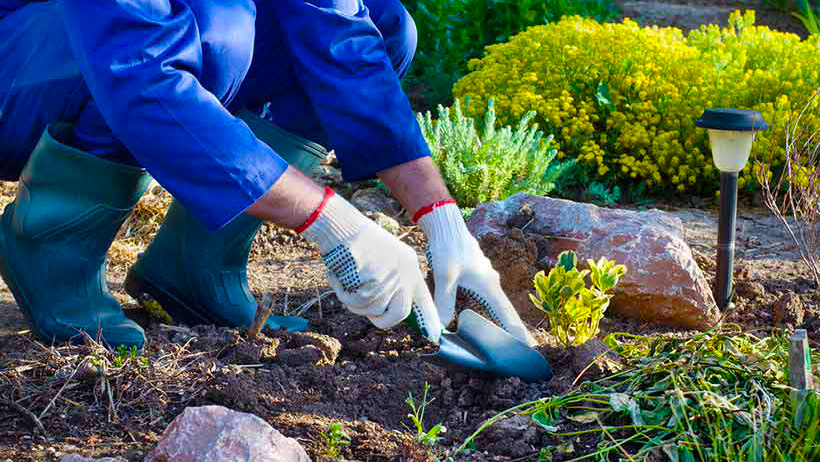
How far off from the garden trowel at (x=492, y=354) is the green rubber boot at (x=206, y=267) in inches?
21.3

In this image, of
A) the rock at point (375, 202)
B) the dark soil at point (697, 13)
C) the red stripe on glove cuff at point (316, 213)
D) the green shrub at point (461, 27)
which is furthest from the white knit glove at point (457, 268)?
the dark soil at point (697, 13)

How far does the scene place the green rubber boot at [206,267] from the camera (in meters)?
2.69

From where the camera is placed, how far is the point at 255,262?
3418 mm

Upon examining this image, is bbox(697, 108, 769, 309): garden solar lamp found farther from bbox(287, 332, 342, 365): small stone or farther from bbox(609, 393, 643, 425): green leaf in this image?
bbox(287, 332, 342, 365): small stone

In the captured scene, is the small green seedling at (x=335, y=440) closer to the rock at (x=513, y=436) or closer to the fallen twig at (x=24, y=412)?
the rock at (x=513, y=436)

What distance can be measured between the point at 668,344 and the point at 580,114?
85.5 inches

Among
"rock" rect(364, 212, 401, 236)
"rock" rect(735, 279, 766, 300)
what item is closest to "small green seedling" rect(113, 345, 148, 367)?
"rock" rect(364, 212, 401, 236)

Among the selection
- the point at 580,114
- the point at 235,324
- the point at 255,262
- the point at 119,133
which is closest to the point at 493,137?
the point at 580,114

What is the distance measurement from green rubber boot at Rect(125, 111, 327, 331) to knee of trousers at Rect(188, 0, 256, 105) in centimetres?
26

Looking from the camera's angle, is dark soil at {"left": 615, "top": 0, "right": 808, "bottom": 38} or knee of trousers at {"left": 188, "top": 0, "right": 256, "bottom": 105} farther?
dark soil at {"left": 615, "top": 0, "right": 808, "bottom": 38}

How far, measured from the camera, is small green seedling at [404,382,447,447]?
1967mm

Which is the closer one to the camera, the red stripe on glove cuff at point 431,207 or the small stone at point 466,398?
the small stone at point 466,398

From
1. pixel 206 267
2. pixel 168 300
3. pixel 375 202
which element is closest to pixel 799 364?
pixel 206 267

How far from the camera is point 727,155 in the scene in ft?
9.34
